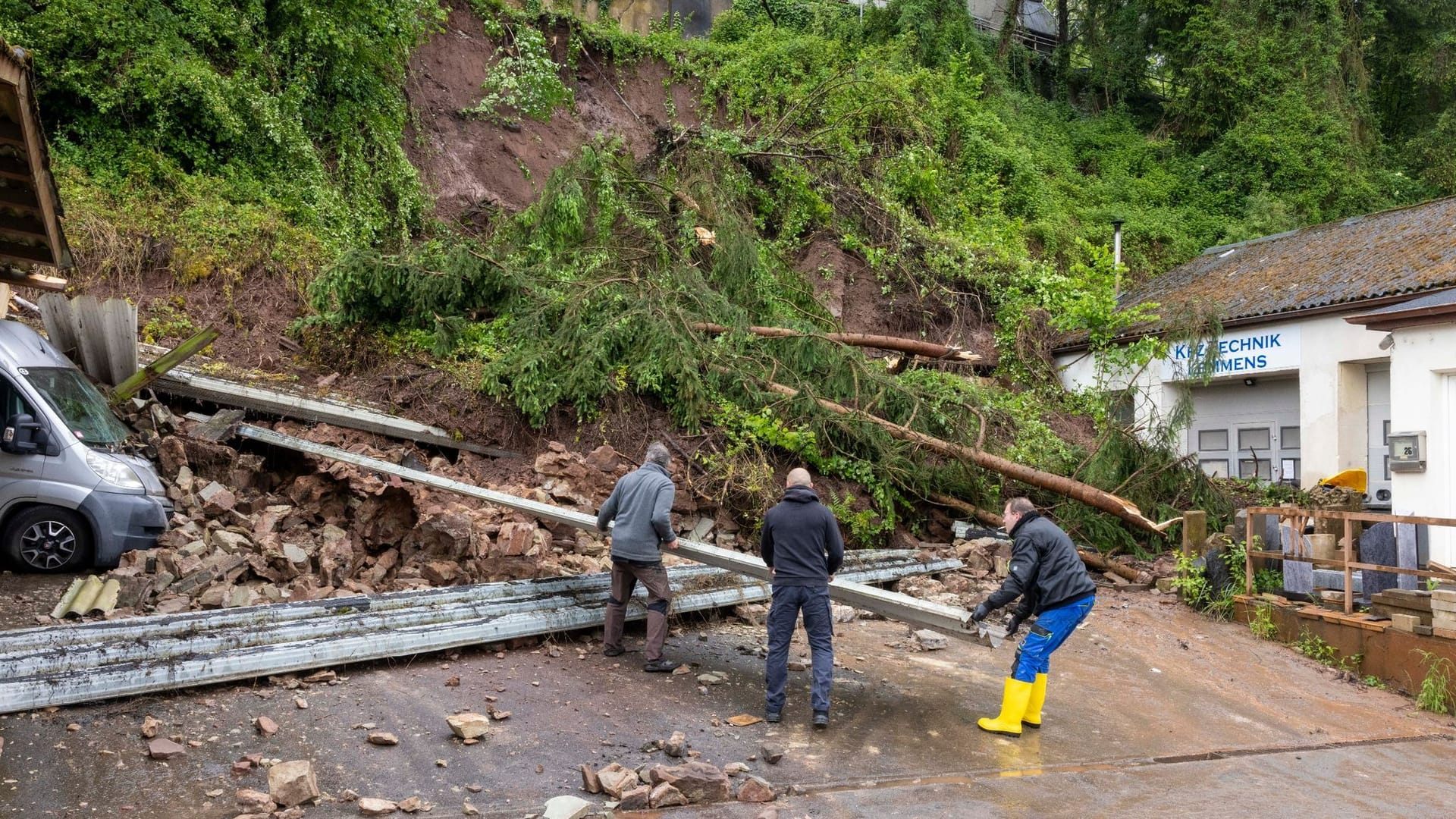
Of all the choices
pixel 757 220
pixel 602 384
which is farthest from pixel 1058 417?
pixel 602 384

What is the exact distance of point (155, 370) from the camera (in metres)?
10.2

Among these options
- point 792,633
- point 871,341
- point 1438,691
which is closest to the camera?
point 792,633

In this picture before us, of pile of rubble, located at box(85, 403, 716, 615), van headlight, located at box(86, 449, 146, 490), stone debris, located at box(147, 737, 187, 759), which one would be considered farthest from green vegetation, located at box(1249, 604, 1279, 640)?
van headlight, located at box(86, 449, 146, 490)

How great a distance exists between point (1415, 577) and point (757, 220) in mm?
11856

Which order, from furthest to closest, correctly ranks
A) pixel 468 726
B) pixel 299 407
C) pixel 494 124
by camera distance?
pixel 494 124
pixel 299 407
pixel 468 726

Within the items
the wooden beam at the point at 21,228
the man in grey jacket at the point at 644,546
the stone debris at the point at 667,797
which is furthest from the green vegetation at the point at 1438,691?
the wooden beam at the point at 21,228

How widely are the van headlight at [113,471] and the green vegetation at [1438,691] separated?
34.2ft

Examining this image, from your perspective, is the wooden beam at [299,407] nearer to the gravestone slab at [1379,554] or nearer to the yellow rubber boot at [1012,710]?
the yellow rubber boot at [1012,710]

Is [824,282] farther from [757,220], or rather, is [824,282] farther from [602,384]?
[602,384]

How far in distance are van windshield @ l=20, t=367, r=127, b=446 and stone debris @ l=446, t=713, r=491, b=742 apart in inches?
196

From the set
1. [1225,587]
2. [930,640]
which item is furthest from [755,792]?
[1225,587]

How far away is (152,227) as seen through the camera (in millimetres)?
13734

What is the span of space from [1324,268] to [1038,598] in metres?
13.2

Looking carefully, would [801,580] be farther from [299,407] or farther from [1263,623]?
[299,407]
